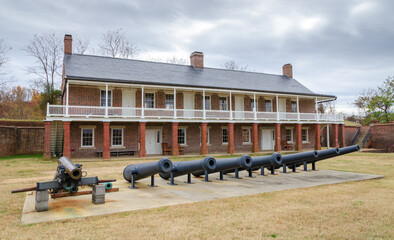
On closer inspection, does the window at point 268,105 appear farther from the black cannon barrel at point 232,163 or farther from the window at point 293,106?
the black cannon barrel at point 232,163

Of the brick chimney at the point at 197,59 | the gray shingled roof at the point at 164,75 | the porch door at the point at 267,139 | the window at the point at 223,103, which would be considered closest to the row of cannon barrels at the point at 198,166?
the gray shingled roof at the point at 164,75

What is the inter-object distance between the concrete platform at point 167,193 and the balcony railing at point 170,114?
38.6 ft

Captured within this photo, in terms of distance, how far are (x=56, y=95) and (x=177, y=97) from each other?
48.9 ft

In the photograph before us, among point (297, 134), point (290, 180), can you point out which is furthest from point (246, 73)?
point (290, 180)

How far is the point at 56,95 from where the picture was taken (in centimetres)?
3103

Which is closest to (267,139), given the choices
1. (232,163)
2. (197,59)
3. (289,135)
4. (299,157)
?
(289,135)

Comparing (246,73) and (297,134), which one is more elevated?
(246,73)

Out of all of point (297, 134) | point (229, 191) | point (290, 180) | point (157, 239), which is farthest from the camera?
point (297, 134)

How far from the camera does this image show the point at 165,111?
22.7m

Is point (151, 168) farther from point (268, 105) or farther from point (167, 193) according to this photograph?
point (268, 105)

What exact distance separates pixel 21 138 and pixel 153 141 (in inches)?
439

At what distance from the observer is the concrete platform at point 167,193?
5.81m

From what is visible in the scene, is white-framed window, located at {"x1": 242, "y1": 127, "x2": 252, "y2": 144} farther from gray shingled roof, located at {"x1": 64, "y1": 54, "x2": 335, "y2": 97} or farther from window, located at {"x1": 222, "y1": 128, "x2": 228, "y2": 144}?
gray shingled roof, located at {"x1": 64, "y1": 54, "x2": 335, "y2": 97}

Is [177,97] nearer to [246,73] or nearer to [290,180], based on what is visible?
[246,73]
